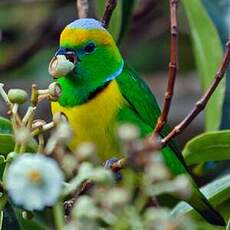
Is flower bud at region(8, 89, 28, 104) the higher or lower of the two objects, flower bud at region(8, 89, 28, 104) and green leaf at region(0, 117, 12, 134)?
the higher

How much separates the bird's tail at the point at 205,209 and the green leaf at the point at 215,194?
11mm

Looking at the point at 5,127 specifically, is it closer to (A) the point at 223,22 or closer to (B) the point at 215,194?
(B) the point at 215,194

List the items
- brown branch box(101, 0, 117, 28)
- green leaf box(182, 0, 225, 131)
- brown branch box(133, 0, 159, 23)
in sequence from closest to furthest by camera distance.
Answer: brown branch box(101, 0, 117, 28), green leaf box(182, 0, 225, 131), brown branch box(133, 0, 159, 23)

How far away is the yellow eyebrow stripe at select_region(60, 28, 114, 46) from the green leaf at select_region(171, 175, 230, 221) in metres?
0.36

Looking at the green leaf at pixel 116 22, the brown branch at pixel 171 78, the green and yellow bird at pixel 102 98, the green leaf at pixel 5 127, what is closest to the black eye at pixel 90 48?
the green and yellow bird at pixel 102 98

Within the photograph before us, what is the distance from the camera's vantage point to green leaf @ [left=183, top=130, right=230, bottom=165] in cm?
151

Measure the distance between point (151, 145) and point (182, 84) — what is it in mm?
2379

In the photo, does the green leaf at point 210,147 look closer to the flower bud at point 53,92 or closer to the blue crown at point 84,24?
the blue crown at point 84,24

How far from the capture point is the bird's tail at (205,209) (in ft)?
5.26

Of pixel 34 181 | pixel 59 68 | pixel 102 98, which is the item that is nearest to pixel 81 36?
pixel 102 98

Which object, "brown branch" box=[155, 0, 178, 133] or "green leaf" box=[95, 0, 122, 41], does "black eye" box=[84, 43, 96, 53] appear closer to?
"green leaf" box=[95, 0, 122, 41]

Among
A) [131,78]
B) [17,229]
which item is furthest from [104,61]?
[17,229]

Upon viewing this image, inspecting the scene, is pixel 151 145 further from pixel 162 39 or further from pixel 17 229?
pixel 162 39

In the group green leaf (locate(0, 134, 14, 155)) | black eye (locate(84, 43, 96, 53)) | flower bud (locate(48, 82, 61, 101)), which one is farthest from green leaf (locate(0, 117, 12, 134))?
flower bud (locate(48, 82, 61, 101))
